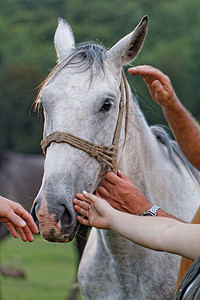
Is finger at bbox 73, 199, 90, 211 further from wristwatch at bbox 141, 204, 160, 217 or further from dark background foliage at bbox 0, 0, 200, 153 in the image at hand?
dark background foliage at bbox 0, 0, 200, 153

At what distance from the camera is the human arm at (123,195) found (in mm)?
2881

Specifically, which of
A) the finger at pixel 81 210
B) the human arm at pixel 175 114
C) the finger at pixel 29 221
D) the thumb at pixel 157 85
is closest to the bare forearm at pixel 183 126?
the human arm at pixel 175 114

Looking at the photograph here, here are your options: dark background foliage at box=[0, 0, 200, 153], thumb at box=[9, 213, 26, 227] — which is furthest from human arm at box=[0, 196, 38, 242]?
dark background foliage at box=[0, 0, 200, 153]

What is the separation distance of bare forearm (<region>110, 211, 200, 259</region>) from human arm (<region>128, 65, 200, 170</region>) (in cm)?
50

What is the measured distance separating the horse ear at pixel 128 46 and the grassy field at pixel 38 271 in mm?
4681

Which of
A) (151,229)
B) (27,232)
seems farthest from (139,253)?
(151,229)

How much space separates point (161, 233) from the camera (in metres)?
2.13

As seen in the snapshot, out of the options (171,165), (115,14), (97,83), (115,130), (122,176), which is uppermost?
(97,83)

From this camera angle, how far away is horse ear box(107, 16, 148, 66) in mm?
3072

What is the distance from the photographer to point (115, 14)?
83.3 feet

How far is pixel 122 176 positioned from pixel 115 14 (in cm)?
2338

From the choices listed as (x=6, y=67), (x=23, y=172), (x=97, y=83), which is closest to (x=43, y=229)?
(x=97, y=83)

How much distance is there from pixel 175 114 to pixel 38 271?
27.3 feet

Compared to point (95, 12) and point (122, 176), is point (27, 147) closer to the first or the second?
point (95, 12)
